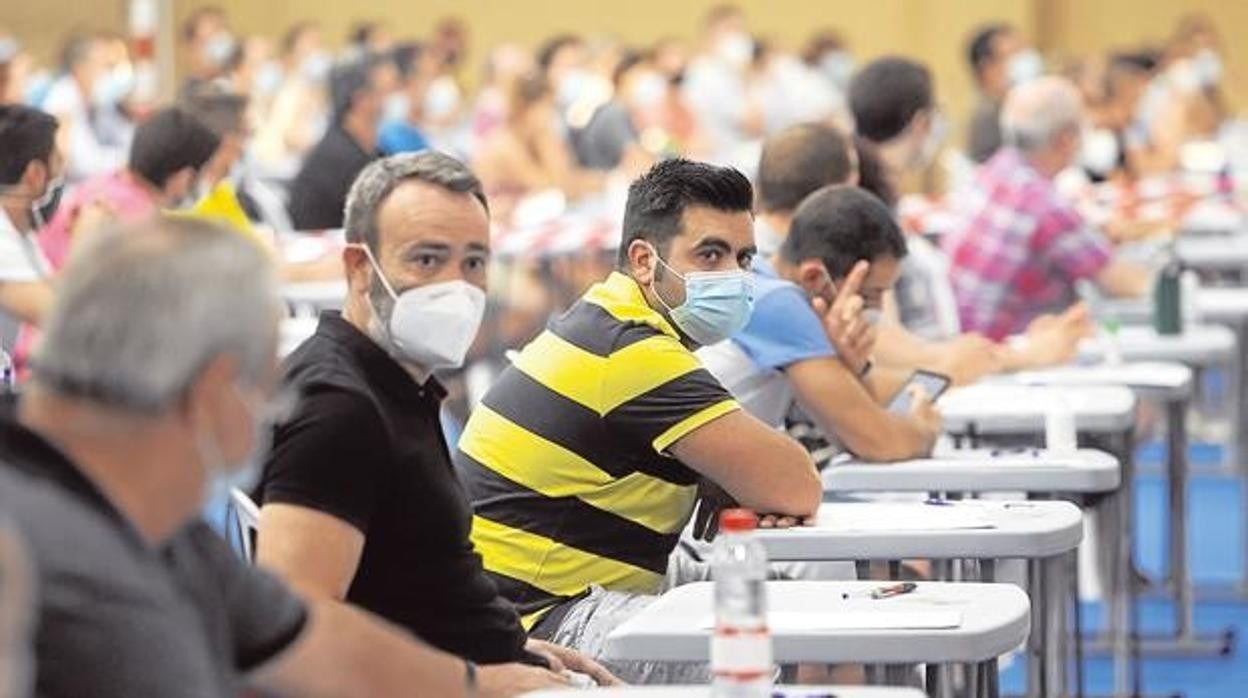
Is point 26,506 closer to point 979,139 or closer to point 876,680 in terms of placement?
point 876,680

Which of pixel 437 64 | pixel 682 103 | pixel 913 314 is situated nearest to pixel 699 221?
pixel 913 314

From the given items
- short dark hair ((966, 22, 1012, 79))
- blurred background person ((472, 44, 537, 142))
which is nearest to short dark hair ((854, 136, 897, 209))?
blurred background person ((472, 44, 537, 142))

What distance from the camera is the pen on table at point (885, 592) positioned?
12.8 feet

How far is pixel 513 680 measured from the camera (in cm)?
367

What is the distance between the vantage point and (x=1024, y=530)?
174 inches

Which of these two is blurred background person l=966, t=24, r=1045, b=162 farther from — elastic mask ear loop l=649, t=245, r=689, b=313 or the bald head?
elastic mask ear loop l=649, t=245, r=689, b=313

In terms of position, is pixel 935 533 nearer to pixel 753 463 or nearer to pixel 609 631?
pixel 753 463

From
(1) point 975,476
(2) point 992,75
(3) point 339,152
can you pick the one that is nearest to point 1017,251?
(1) point 975,476

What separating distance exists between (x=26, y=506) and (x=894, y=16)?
21.1 m

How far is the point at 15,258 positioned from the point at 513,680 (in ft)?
11.1

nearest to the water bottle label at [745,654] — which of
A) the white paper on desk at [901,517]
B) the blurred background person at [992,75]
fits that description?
the white paper on desk at [901,517]

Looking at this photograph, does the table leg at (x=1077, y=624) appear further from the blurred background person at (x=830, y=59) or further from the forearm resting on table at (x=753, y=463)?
the blurred background person at (x=830, y=59)

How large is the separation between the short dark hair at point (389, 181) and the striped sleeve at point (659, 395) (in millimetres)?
463

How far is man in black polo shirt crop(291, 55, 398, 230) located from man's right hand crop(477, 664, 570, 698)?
7.29 metres
